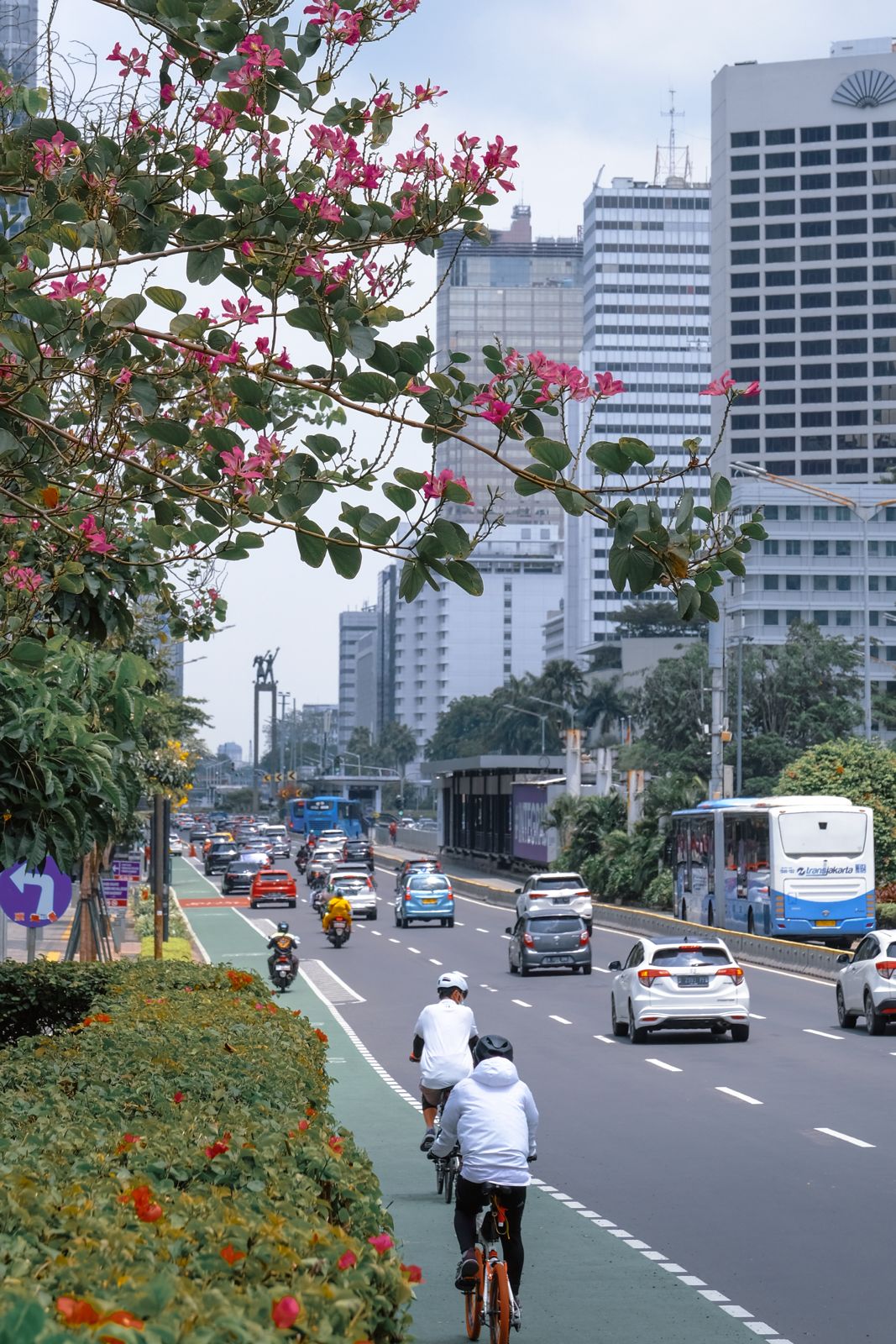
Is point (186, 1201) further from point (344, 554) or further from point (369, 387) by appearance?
point (369, 387)

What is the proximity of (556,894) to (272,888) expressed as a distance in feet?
76.7

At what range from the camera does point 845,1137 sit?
17.1 meters

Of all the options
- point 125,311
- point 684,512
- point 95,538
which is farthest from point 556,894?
point 684,512

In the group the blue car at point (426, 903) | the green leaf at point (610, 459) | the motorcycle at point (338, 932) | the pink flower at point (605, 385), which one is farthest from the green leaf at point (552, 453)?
the blue car at point (426, 903)

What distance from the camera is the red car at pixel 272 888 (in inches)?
2633

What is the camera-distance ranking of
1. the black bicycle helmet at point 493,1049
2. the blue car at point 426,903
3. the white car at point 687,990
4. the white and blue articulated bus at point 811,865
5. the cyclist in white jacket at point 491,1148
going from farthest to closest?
the blue car at point 426,903 → the white and blue articulated bus at point 811,865 → the white car at point 687,990 → the black bicycle helmet at point 493,1049 → the cyclist in white jacket at point 491,1148

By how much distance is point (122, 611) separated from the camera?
1172cm

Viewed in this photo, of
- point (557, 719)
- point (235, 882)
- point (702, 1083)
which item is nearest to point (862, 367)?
point (557, 719)

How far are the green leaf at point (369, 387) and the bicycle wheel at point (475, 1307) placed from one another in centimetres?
476

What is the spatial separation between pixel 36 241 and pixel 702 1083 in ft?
52.3

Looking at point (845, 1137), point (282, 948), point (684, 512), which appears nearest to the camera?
point (684, 512)

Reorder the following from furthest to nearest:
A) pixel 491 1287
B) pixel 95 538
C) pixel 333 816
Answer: pixel 333 816
pixel 491 1287
pixel 95 538

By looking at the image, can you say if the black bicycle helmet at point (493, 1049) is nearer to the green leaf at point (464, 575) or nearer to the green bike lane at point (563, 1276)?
the green bike lane at point (563, 1276)

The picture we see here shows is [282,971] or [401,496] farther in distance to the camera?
[282,971]
